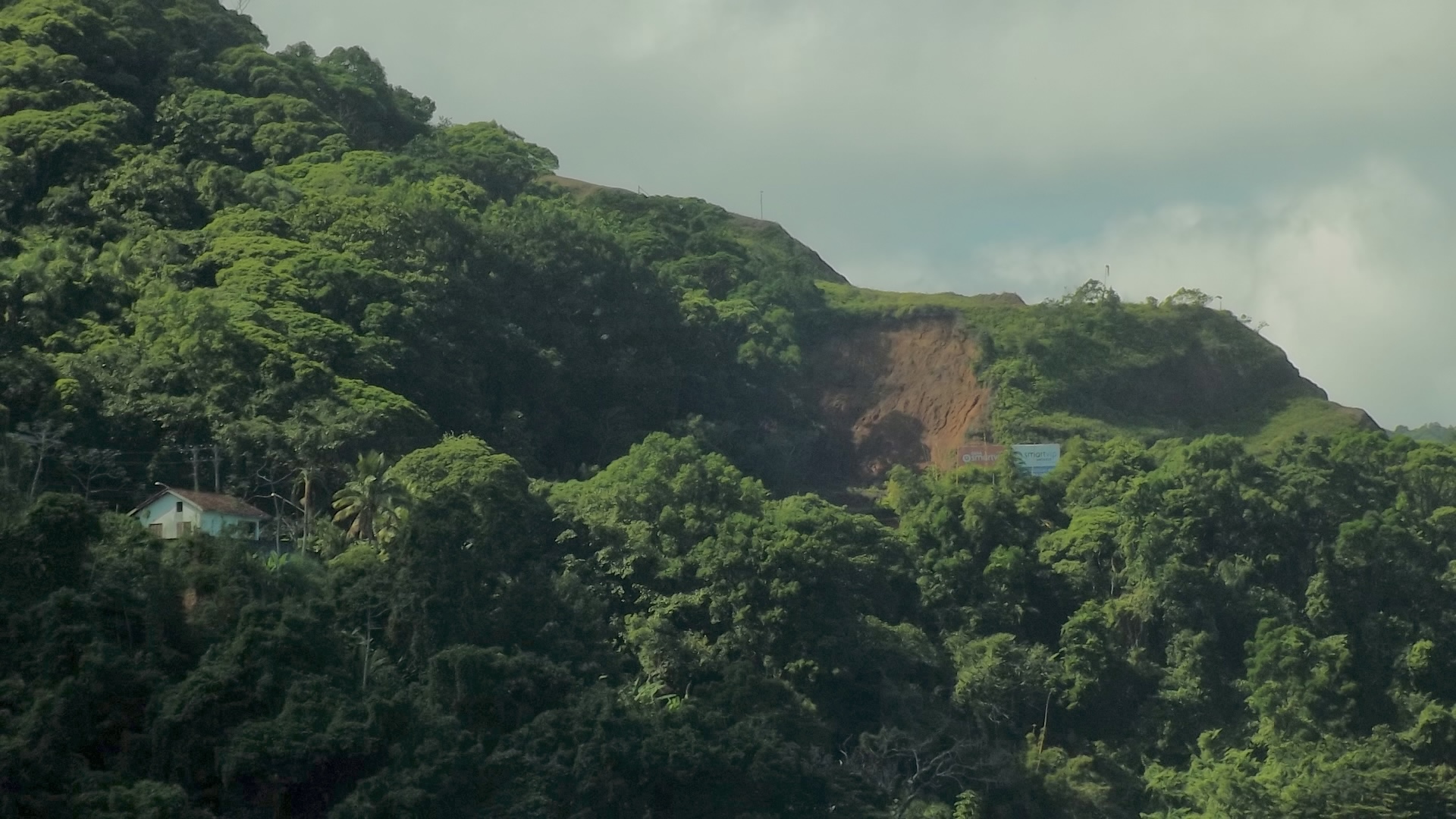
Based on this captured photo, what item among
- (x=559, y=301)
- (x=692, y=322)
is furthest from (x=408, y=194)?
(x=692, y=322)

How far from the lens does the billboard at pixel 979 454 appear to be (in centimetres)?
6153

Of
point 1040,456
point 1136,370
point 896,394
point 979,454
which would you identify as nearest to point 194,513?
point 1040,456

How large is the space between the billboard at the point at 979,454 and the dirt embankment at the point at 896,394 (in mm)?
1972

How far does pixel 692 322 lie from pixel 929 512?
39.6ft

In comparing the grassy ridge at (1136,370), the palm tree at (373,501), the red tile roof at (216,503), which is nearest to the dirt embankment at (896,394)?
the grassy ridge at (1136,370)

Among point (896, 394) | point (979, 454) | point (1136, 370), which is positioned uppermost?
point (1136, 370)

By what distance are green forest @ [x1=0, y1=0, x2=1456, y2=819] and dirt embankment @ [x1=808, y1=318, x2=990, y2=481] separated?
1633mm

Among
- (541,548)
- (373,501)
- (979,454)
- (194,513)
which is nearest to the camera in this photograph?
(194,513)

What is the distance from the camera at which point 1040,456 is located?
197 ft

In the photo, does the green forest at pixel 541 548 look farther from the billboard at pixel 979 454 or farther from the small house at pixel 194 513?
the billboard at pixel 979 454

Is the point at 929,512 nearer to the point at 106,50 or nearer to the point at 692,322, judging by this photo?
the point at 692,322

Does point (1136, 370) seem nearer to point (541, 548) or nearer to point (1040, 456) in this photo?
point (1040, 456)

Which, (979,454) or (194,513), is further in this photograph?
(979,454)

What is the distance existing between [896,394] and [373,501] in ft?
93.2
